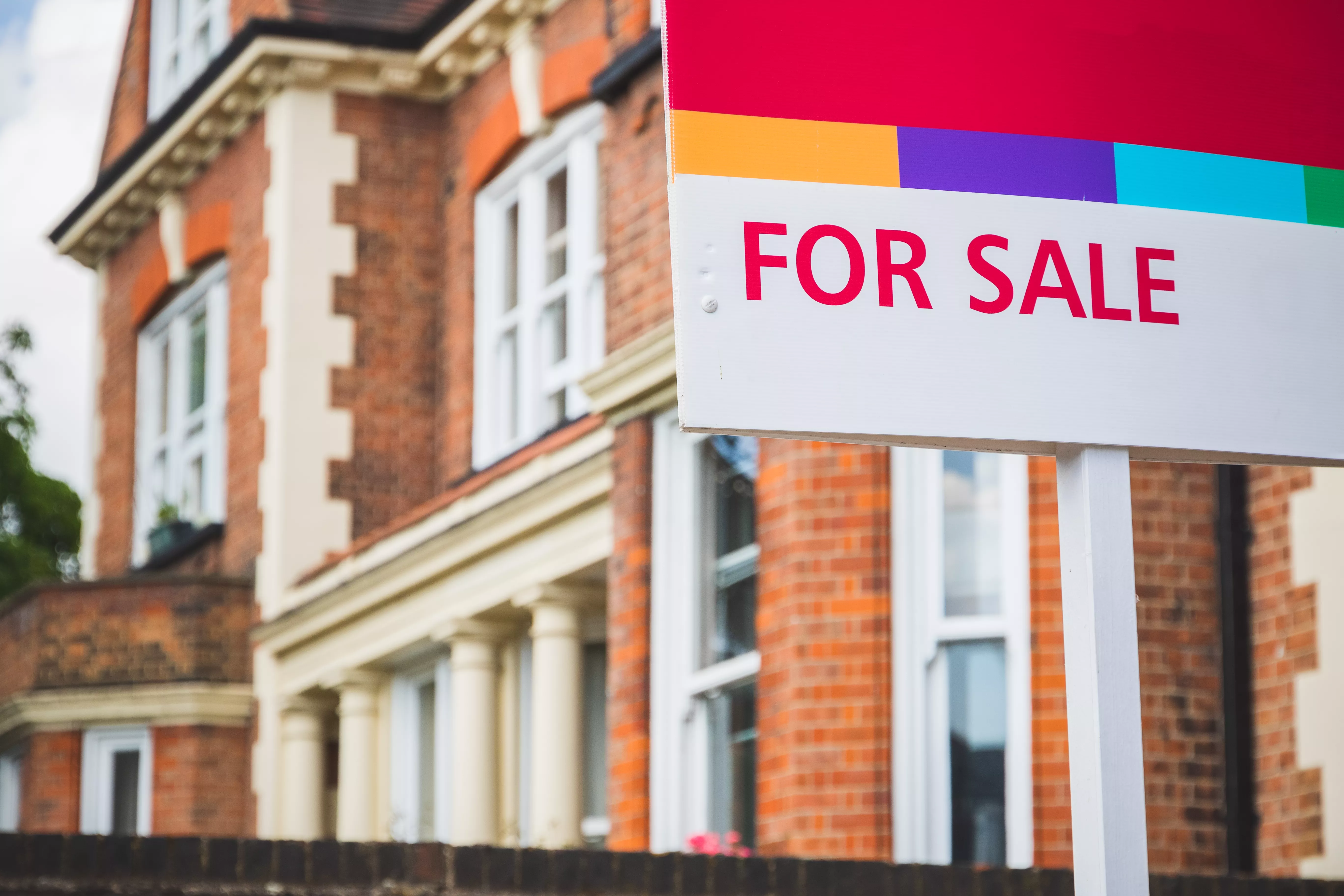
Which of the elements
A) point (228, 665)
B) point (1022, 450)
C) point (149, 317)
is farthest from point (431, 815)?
point (1022, 450)

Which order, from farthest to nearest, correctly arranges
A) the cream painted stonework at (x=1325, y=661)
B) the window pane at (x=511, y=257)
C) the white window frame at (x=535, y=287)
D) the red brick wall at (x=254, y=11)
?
the red brick wall at (x=254, y=11), the window pane at (x=511, y=257), the white window frame at (x=535, y=287), the cream painted stonework at (x=1325, y=661)

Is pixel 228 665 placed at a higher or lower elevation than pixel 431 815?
higher

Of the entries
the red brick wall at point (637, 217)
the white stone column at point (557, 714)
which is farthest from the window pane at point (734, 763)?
the white stone column at point (557, 714)

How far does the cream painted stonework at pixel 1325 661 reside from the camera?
695 centimetres

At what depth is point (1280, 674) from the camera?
7.25m

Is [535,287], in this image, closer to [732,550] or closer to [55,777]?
[732,550]

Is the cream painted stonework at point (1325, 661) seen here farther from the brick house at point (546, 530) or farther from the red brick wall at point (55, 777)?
the red brick wall at point (55, 777)

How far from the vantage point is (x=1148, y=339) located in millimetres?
3096

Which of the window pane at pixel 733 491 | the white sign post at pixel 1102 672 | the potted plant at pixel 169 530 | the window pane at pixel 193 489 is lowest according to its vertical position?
the white sign post at pixel 1102 672

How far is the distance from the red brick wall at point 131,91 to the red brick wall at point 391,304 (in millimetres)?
2960

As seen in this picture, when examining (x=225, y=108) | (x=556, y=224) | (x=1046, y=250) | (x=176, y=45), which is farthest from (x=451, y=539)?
(x=1046, y=250)

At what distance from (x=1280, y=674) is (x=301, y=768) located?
8077 mm

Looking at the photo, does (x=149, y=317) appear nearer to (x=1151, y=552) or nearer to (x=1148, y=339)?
(x=1151, y=552)

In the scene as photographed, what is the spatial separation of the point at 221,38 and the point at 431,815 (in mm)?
6166
